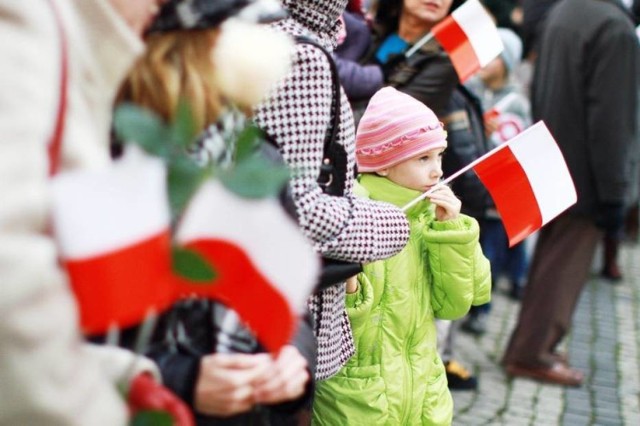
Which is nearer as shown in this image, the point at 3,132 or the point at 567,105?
the point at 3,132

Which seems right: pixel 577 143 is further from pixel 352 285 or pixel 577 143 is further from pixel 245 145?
pixel 245 145

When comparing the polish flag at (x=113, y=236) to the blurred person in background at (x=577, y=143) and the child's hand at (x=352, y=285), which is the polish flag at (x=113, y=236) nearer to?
the child's hand at (x=352, y=285)

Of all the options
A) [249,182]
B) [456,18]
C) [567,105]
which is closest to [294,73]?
[249,182]

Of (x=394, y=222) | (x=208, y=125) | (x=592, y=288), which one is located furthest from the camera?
(x=592, y=288)

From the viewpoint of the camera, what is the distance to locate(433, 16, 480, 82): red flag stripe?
446 cm

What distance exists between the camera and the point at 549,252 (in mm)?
6246

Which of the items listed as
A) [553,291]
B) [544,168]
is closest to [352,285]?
[544,168]

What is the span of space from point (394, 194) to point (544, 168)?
0.46 meters

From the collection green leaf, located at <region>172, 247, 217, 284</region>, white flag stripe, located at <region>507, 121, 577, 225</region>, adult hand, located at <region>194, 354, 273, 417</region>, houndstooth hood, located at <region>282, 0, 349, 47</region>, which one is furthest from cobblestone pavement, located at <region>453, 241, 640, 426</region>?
green leaf, located at <region>172, 247, 217, 284</region>

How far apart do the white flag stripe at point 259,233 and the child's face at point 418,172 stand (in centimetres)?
178

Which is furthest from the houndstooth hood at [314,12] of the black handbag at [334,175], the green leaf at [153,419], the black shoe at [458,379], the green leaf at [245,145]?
the black shoe at [458,379]

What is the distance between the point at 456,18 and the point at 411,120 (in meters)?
1.13

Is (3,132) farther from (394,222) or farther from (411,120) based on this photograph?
(411,120)

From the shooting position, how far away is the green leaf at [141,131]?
1.56 meters
